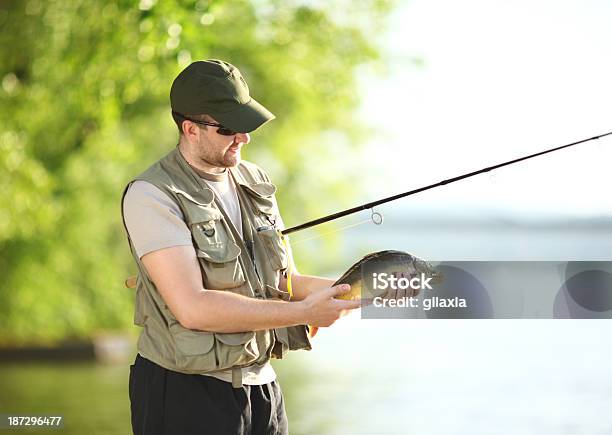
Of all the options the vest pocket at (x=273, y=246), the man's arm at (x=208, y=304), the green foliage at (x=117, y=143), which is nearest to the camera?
the man's arm at (x=208, y=304)

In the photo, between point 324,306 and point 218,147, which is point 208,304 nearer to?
point 324,306

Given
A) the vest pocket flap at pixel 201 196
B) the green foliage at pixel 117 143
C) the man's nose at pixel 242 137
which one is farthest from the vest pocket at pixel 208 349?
the green foliage at pixel 117 143

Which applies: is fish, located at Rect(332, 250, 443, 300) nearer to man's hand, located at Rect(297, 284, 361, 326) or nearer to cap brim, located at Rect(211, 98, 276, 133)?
man's hand, located at Rect(297, 284, 361, 326)

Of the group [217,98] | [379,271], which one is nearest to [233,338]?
[379,271]

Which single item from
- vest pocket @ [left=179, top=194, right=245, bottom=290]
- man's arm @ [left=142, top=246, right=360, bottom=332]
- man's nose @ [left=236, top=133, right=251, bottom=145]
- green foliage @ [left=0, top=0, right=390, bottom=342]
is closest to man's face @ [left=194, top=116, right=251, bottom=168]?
man's nose @ [left=236, top=133, right=251, bottom=145]

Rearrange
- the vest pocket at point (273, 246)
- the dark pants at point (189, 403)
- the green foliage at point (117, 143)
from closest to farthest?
1. the dark pants at point (189, 403)
2. the vest pocket at point (273, 246)
3. the green foliage at point (117, 143)

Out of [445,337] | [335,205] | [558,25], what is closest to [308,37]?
[335,205]

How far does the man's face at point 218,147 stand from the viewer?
220cm

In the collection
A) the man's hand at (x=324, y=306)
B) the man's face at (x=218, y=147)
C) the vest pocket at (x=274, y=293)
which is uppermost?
the man's face at (x=218, y=147)

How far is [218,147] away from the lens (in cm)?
221

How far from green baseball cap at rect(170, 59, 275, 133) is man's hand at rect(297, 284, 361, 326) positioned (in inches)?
13.6

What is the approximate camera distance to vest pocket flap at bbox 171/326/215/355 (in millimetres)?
2119

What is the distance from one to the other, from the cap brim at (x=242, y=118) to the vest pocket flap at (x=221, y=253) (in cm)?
22

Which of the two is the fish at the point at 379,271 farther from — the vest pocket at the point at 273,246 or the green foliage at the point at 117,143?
the green foliage at the point at 117,143
